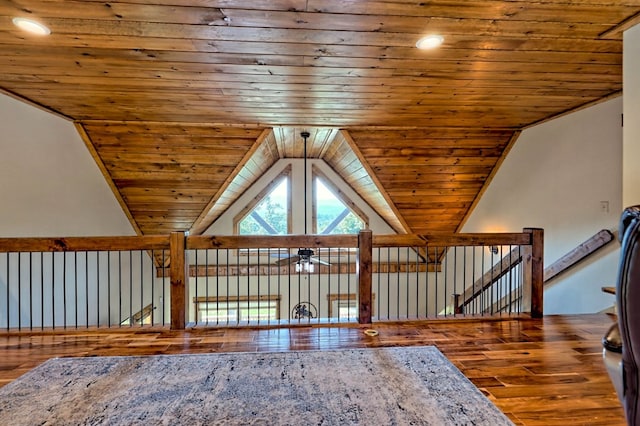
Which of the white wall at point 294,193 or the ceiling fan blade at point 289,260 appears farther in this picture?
the white wall at point 294,193

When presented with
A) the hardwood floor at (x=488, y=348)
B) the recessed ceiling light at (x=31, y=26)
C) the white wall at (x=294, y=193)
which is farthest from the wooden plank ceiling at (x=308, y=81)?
the hardwood floor at (x=488, y=348)

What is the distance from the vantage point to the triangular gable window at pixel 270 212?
694cm

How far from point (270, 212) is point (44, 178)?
388 cm

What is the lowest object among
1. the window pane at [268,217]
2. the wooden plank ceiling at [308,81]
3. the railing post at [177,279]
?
the railing post at [177,279]

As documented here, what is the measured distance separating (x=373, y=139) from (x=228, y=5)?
2.91 metres

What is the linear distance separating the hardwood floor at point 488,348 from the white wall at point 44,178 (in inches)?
47.9

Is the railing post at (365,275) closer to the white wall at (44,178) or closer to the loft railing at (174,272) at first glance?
the loft railing at (174,272)

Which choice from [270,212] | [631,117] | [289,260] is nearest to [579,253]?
[631,117]

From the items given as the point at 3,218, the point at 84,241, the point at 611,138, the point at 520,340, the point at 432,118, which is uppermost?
the point at 432,118

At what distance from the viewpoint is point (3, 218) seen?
10.6 ft

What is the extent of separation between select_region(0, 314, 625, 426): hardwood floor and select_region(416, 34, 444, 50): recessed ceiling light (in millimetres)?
2213

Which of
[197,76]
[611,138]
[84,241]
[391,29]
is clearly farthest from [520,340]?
[84,241]

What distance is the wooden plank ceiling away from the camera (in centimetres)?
210

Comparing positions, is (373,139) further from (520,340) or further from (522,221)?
(520,340)
